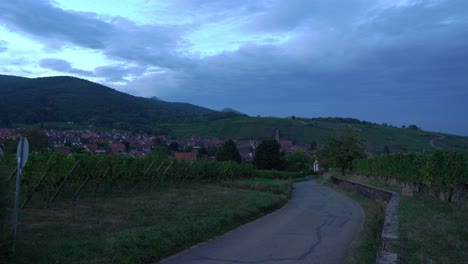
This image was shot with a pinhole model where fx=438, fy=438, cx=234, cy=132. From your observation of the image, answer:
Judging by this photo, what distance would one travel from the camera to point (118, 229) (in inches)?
410

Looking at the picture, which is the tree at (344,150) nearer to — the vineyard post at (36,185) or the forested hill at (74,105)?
the vineyard post at (36,185)

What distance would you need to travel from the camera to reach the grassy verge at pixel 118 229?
7.77 meters

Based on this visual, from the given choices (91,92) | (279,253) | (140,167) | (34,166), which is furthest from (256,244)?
(91,92)

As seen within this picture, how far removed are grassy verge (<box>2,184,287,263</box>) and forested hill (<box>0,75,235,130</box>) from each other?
2582 inches

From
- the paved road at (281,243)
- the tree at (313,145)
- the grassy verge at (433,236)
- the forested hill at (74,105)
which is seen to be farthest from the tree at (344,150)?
the tree at (313,145)

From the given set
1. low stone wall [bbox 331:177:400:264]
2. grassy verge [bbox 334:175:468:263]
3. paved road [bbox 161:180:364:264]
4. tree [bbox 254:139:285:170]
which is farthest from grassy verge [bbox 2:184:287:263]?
tree [bbox 254:139:285:170]

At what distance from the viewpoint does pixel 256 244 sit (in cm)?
1033

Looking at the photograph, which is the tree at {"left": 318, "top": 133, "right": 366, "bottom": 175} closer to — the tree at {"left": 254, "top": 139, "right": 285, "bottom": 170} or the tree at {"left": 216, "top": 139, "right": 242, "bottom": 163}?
the tree at {"left": 216, "top": 139, "right": 242, "bottom": 163}

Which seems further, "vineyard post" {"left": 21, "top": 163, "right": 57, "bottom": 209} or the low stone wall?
"vineyard post" {"left": 21, "top": 163, "right": 57, "bottom": 209}

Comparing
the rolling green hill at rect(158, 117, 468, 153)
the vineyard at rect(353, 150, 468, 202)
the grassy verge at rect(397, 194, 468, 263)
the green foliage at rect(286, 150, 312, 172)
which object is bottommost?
the green foliage at rect(286, 150, 312, 172)

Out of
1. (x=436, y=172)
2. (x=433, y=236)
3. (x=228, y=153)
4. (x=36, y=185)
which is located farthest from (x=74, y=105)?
(x=433, y=236)

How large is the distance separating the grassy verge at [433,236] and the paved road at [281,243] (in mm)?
1483

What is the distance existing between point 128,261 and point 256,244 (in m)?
3.52

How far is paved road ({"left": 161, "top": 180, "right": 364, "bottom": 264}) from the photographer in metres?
8.70
